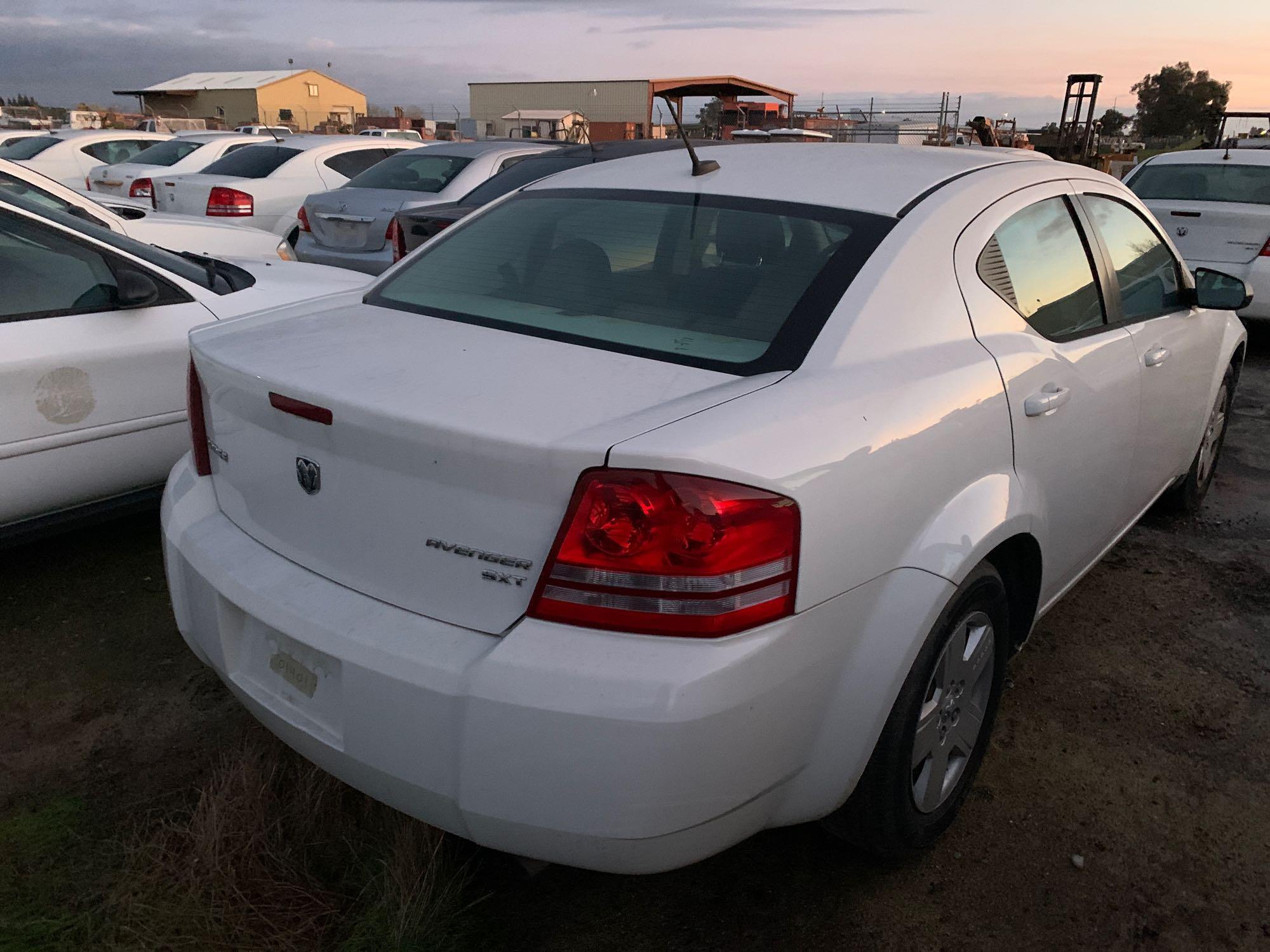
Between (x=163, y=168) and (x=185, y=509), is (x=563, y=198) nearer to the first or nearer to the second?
(x=185, y=509)

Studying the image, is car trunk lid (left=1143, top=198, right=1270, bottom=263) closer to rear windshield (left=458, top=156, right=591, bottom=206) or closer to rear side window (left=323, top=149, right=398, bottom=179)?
rear windshield (left=458, top=156, right=591, bottom=206)

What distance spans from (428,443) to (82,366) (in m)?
2.41

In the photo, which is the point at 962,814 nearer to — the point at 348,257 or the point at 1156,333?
the point at 1156,333

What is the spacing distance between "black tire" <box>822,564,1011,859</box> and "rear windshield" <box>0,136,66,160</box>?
15.2m

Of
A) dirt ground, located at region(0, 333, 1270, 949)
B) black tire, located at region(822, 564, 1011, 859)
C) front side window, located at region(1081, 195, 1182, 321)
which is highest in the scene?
front side window, located at region(1081, 195, 1182, 321)

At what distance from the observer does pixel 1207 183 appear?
27.7 ft

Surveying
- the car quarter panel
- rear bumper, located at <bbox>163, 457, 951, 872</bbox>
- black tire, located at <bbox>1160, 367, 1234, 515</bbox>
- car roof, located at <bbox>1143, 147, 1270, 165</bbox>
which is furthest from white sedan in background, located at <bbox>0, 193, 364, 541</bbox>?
car roof, located at <bbox>1143, 147, 1270, 165</bbox>

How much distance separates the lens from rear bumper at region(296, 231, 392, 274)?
775 centimetres

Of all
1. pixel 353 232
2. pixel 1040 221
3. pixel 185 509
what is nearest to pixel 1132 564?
pixel 1040 221

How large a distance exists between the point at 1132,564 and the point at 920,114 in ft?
83.8

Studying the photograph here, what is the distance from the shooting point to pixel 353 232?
7965 millimetres

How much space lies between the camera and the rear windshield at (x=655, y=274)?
2.26 meters

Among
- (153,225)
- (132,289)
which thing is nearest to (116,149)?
(153,225)

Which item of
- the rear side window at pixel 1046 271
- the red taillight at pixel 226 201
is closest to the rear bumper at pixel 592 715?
the rear side window at pixel 1046 271
